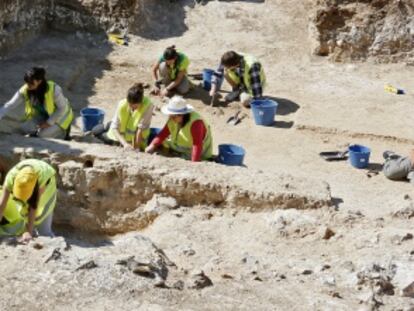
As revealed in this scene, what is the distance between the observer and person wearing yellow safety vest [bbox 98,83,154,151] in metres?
9.38

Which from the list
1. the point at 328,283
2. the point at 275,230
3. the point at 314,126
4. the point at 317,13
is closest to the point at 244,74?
the point at 314,126

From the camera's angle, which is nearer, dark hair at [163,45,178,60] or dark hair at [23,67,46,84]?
dark hair at [23,67,46,84]

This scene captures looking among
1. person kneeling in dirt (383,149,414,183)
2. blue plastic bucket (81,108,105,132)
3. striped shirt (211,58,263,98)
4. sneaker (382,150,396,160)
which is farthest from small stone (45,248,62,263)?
striped shirt (211,58,263,98)

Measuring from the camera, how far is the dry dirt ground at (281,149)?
6.16 m

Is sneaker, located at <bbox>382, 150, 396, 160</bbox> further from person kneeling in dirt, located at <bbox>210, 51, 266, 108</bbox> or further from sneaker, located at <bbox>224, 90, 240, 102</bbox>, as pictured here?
sneaker, located at <bbox>224, 90, 240, 102</bbox>

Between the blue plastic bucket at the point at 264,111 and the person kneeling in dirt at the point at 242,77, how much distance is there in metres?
0.48

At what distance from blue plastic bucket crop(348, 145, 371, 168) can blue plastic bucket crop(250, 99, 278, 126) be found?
161 centimetres

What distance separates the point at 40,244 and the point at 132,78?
745 cm

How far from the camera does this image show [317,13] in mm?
14227

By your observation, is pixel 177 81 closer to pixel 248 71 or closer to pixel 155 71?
pixel 155 71

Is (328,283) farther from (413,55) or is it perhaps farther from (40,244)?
(413,55)

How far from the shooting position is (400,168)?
385 inches

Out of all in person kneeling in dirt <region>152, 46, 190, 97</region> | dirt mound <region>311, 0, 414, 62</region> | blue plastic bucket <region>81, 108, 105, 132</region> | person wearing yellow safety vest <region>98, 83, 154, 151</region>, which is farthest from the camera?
dirt mound <region>311, 0, 414, 62</region>

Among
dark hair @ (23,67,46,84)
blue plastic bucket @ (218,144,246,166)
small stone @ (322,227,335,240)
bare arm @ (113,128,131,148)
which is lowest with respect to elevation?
small stone @ (322,227,335,240)
